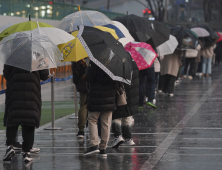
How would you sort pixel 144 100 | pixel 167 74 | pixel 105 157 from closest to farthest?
pixel 105 157 < pixel 144 100 < pixel 167 74

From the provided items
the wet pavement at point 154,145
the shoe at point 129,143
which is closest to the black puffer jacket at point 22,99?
the wet pavement at point 154,145

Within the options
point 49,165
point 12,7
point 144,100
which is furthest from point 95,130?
point 12,7

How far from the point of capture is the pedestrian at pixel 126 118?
8.99m

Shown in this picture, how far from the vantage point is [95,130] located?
8.24 meters

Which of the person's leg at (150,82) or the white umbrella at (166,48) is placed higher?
the white umbrella at (166,48)

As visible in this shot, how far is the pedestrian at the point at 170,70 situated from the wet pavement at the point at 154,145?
2947mm

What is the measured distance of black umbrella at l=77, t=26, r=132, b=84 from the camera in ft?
25.8

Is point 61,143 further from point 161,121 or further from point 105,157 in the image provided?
point 161,121

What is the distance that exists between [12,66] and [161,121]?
16.3ft

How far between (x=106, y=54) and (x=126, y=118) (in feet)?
5.45

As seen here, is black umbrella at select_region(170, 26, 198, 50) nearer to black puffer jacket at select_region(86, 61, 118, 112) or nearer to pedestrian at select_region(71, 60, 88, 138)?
pedestrian at select_region(71, 60, 88, 138)

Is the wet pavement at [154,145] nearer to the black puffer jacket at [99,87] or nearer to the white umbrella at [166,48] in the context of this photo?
the black puffer jacket at [99,87]

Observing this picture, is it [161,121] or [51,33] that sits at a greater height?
[51,33]

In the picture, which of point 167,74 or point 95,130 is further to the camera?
point 167,74
